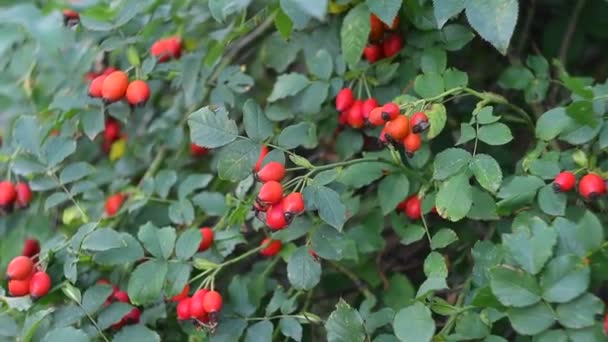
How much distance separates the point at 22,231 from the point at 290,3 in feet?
3.15

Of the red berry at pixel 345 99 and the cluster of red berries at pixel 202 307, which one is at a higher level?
the red berry at pixel 345 99

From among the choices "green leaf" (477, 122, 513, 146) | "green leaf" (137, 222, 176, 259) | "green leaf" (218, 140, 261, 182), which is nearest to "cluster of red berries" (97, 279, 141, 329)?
"green leaf" (137, 222, 176, 259)

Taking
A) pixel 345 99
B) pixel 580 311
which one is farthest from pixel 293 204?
pixel 580 311

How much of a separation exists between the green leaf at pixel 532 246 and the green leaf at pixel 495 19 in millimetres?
317

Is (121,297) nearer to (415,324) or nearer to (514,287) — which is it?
(415,324)

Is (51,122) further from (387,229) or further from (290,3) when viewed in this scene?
(387,229)

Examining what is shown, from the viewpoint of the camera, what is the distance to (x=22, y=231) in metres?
2.04

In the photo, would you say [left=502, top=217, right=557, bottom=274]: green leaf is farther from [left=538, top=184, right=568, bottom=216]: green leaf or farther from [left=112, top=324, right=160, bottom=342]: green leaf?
[left=112, top=324, right=160, bottom=342]: green leaf

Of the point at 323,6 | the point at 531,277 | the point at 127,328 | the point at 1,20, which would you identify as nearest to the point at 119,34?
the point at 1,20

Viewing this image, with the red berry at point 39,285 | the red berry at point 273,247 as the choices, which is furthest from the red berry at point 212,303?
the red berry at point 39,285

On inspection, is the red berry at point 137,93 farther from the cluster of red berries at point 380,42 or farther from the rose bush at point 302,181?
the cluster of red berries at point 380,42

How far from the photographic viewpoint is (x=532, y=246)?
1.26 m

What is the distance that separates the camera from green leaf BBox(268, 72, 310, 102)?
1.78 metres

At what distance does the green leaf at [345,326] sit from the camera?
55.8 inches
